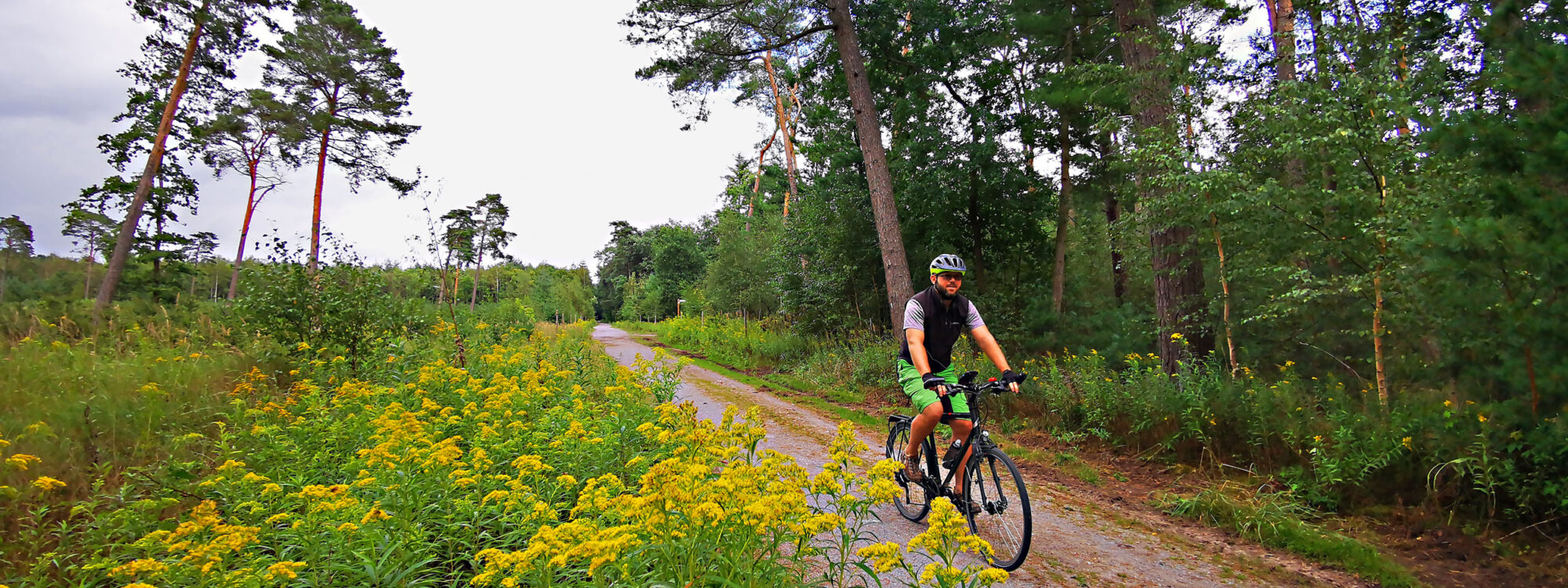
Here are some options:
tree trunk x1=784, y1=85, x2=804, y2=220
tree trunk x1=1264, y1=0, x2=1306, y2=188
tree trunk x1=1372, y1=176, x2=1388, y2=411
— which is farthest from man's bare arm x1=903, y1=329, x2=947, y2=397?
tree trunk x1=784, y1=85, x2=804, y2=220

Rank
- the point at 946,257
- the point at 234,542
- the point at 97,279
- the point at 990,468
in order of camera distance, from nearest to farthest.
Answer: the point at 234,542 < the point at 990,468 < the point at 946,257 < the point at 97,279

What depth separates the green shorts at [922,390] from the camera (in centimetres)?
385

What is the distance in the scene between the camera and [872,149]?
10625mm

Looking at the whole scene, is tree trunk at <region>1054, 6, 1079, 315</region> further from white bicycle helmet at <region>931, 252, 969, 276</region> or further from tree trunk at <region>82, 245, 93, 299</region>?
tree trunk at <region>82, 245, 93, 299</region>

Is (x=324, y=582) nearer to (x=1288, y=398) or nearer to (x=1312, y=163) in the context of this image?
(x=1288, y=398)

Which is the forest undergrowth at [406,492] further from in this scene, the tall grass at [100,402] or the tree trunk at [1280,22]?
the tree trunk at [1280,22]

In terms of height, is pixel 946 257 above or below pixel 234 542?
above

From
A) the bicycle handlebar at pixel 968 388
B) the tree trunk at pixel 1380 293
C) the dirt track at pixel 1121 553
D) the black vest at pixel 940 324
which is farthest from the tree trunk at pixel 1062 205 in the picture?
the bicycle handlebar at pixel 968 388

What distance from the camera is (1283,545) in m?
4.12

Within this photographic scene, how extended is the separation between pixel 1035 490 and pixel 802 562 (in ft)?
11.9

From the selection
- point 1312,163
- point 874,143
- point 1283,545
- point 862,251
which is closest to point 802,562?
point 1283,545

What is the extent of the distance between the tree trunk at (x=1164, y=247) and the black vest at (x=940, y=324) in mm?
→ 4253

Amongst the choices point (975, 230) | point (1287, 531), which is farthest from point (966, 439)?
point (975, 230)

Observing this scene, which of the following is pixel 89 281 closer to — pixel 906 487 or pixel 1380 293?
pixel 906 487
